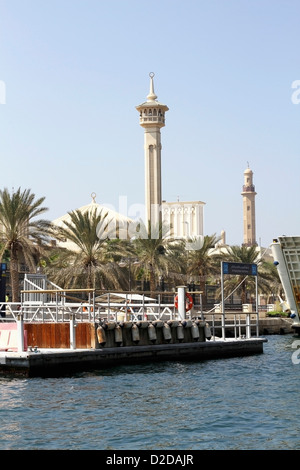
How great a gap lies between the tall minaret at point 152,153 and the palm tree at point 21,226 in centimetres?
5974

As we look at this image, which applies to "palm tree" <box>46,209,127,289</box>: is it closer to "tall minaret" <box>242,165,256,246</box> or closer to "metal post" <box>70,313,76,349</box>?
"metal post" <box>70,313,76,349</box>

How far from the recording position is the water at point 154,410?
14938 millimetres

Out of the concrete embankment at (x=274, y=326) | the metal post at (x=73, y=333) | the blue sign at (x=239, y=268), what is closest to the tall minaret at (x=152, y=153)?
the concrete embankment at (x=274, y=326)

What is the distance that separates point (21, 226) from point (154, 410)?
27525mm

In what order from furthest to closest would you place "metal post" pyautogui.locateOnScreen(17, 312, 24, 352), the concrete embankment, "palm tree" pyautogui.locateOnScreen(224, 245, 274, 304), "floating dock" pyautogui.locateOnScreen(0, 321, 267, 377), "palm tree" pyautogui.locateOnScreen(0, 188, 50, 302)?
"palm tree" pyautogui.locateOnScreen(224, 245, 274, 304), the concrete embankment, "palm tree" pyautogui.locateOnScreen(0, 188, 50, 302), "metal post" pyautogui.locateOnScreen(17, 312, 24, 352), "floating dock" pyautogui.locateOnScreen(0, 321, 267, 377)

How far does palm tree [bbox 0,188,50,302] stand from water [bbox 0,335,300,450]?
63.9 ft

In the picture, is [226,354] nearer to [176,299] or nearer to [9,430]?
[176,299]

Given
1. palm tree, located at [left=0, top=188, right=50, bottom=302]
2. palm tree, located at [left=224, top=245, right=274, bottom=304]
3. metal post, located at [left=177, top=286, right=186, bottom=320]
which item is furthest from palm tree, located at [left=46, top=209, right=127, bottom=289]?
metal post, located at [left=177, top=286, right=186, bottom=320]

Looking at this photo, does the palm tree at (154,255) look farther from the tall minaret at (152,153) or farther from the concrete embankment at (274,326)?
the tall minaret at (152,153)

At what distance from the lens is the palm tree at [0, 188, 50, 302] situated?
43.9 meters

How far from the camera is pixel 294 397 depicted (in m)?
20.5

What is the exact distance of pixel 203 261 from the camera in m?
60.4
